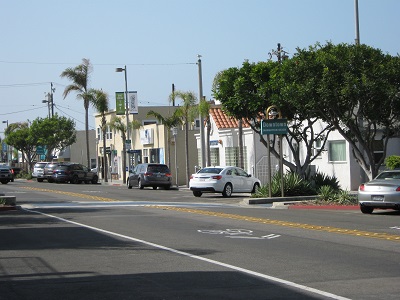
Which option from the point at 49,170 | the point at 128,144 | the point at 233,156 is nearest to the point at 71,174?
the point at 49,170

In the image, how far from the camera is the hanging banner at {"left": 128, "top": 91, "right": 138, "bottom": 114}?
6302cm

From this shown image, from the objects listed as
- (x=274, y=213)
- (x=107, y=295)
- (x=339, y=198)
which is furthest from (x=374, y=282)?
(x=339, y=198)

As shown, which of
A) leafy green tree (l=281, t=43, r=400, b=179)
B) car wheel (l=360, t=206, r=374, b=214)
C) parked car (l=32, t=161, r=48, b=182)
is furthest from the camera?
parked car (l=32, t=161, r=48, b=182)

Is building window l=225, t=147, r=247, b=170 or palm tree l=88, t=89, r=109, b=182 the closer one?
building window l=225, t=147, r=247, b=170

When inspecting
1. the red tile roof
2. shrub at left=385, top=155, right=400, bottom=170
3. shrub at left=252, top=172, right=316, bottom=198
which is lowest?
shrub at left=252, top=172, right=316, bottom=198

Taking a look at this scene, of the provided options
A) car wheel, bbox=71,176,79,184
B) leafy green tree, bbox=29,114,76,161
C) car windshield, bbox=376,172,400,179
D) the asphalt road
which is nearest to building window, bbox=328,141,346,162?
car windshield, bbox=376,172,400,179

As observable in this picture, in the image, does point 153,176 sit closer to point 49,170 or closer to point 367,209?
point 49,170

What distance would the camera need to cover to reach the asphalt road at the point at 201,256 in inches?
388

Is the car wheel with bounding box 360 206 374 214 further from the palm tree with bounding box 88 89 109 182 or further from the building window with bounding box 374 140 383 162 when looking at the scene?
the palm tree with bounding box 88 89 109 182

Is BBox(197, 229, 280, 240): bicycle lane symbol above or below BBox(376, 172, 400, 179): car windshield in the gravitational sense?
below

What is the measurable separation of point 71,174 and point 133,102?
8134 mm

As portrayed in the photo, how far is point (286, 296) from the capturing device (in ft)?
30.6

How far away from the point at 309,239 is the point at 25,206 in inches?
639

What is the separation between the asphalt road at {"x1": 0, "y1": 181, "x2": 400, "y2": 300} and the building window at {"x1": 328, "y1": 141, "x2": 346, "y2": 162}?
15.3m
